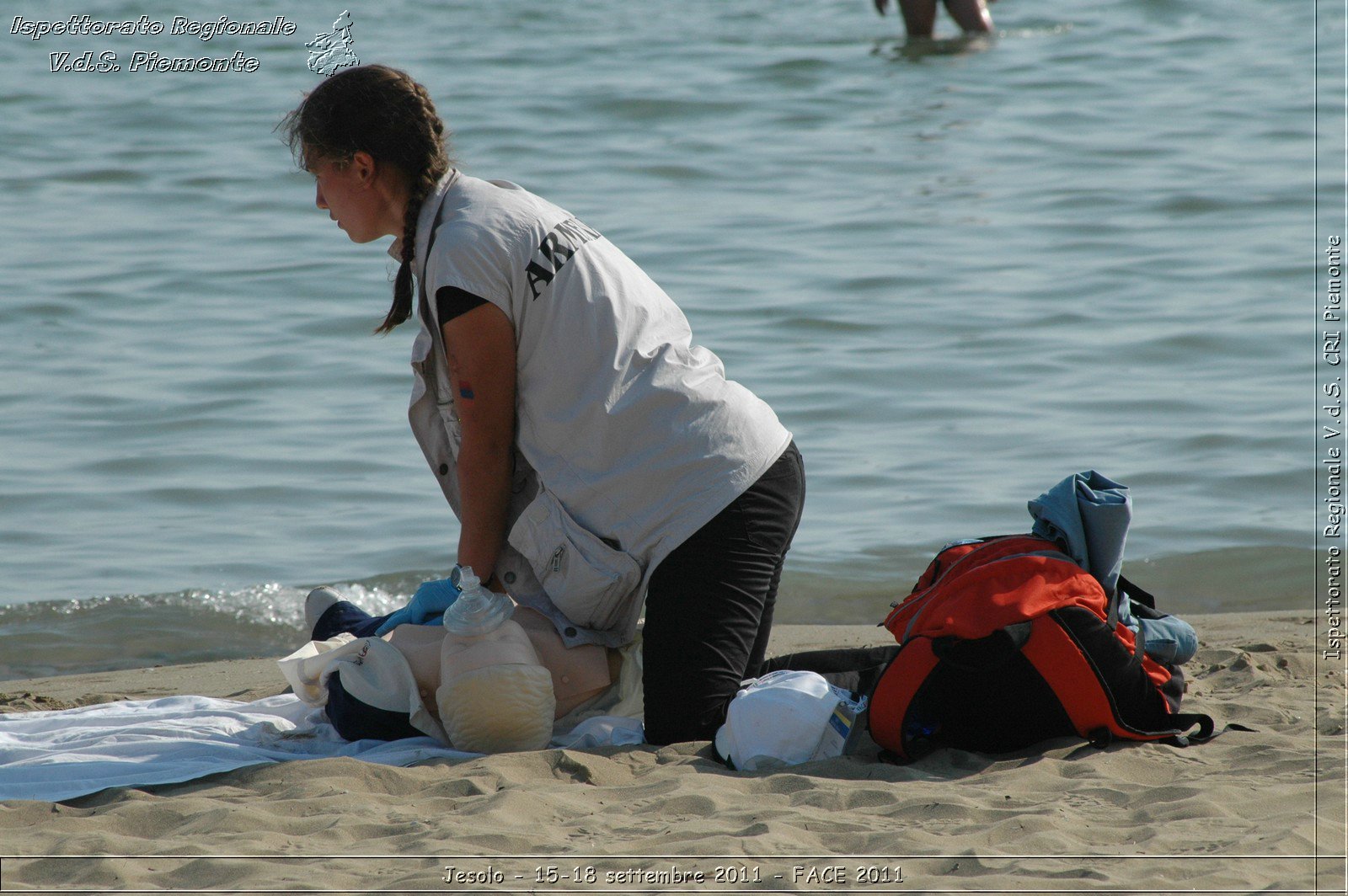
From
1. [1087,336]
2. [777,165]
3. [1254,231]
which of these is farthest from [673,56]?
[1087,336]

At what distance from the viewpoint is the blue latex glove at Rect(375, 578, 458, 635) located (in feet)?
12.3

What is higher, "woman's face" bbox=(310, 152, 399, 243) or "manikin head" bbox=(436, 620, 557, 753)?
"woman's face" bbox=(310, 152, 399, 243)

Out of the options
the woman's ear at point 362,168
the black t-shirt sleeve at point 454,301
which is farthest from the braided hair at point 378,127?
the black t-shirt sleeve at point 454,301

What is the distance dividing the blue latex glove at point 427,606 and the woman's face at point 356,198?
895 millimetres

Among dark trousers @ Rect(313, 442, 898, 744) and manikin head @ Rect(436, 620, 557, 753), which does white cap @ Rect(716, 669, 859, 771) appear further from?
manikin head @ Rect(436, 620, 557, 753)

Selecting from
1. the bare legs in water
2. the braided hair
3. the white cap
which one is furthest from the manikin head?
the bare legs in water

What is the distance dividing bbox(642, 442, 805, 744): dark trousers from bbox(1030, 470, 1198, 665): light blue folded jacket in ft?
2.06

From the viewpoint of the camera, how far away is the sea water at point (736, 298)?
597 centimetres

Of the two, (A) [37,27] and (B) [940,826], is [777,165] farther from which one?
(B) [940,826]

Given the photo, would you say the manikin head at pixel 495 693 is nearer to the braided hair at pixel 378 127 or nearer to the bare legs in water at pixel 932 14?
the braided hair at pixel 378 127

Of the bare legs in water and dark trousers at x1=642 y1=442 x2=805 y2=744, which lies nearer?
dark trousers at x1=642 y1=442 x2=805 y2=744

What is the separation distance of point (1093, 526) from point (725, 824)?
1187mm

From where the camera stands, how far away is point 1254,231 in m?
10.5

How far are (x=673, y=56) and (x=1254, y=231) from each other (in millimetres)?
8010
